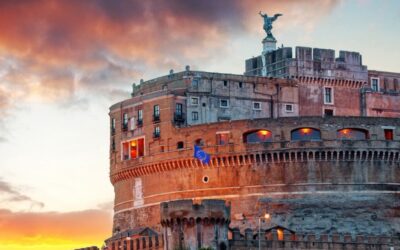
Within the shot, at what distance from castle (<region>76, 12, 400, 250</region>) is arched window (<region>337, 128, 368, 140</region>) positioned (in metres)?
0.08

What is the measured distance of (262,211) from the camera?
87312mm

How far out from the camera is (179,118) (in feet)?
305

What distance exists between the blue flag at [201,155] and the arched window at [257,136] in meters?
3.32

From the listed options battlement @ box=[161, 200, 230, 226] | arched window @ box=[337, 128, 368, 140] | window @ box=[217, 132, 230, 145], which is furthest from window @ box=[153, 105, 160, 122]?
battlement @ box=[161, 200, 230, 226]

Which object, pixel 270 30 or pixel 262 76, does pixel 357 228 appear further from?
pixel 270 30

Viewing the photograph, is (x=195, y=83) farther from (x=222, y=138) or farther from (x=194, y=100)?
(x=222, y=138)

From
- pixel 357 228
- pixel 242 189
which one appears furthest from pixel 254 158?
pixel 357 228

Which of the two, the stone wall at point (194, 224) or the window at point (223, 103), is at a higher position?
the window at point (223, 103)

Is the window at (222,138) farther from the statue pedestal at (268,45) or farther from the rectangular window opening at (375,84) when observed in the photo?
the rectangular window opening at (375,84)

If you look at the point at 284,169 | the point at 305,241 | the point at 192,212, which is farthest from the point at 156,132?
the point at 192,212

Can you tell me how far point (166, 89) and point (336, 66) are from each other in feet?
53.9

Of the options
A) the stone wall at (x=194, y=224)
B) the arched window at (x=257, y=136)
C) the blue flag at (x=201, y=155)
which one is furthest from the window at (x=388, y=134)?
the stone wall at (x=194, y=224)

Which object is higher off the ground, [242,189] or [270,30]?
[270,30]

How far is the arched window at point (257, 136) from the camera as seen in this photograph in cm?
8844
